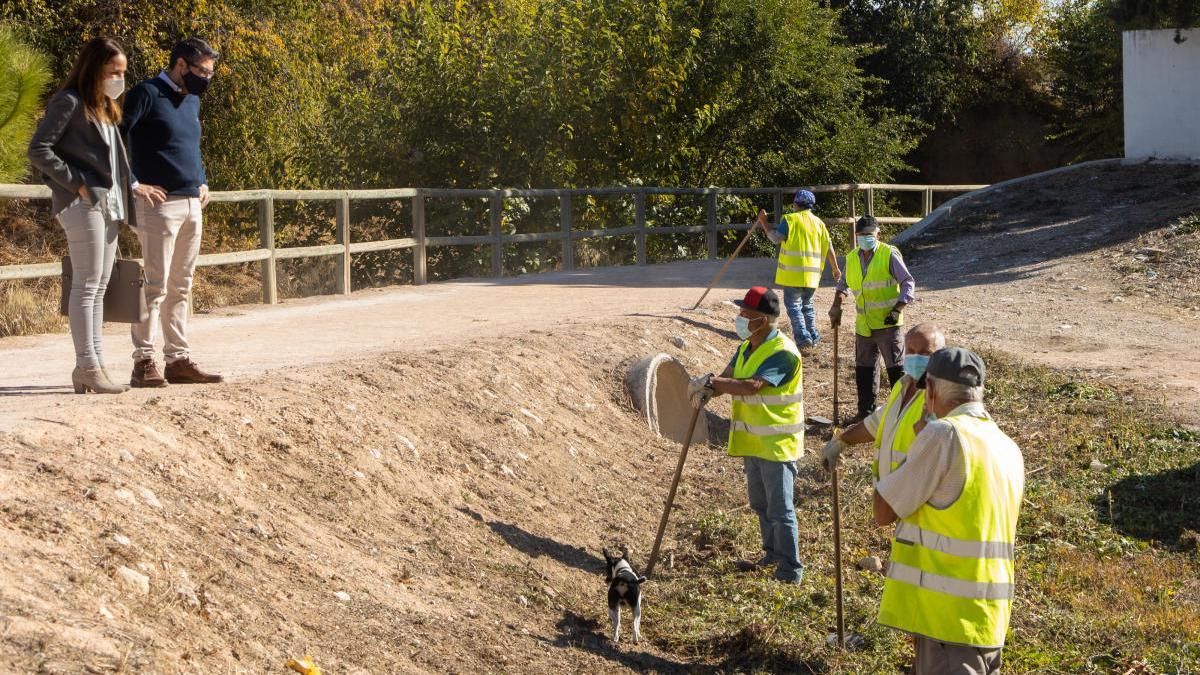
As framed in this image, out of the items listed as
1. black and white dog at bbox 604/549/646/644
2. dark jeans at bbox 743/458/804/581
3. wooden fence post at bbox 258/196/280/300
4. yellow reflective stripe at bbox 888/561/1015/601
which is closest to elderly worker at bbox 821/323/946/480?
yellow reflective stripe at bbox 888/561/1015/601

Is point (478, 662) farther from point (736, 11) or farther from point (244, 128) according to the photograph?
point (736, 11)

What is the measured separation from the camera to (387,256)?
19.2m

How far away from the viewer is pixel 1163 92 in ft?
76.5

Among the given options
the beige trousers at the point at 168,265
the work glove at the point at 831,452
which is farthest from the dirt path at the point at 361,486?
the work glove at the point at 831,452

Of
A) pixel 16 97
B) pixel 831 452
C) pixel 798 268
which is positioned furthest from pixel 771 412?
pixel 16 97

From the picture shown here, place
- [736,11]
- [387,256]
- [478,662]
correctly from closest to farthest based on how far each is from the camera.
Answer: [478,662], [387,256], [736,11]

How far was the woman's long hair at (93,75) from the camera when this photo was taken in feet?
22.7

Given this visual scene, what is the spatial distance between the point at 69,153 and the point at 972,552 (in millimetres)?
4945

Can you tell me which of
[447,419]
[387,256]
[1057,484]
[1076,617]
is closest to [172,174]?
[447,419]

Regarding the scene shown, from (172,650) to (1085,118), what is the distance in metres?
33.9

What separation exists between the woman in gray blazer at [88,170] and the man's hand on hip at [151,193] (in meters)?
→ 0.05

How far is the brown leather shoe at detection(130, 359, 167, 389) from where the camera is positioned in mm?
7680

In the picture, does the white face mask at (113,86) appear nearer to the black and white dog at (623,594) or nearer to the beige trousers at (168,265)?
the beige trousers at (168,265)

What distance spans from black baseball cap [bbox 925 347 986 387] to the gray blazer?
14.8 ft
